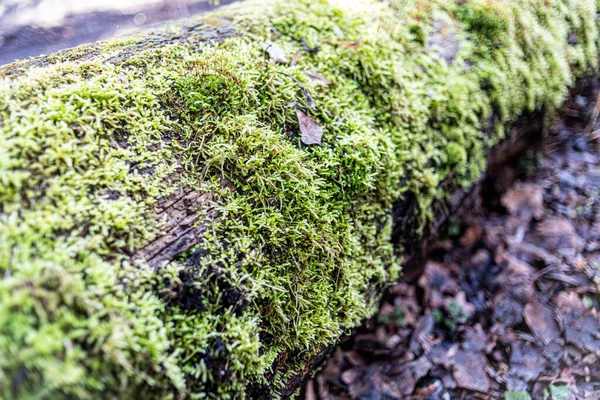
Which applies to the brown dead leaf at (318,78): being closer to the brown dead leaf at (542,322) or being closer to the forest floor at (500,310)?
the forest floor at (500,310)

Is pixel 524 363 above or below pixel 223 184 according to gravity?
below

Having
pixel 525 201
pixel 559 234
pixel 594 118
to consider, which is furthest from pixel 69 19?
pixel 594 118

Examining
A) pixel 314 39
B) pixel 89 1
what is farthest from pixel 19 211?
pixel 89 1

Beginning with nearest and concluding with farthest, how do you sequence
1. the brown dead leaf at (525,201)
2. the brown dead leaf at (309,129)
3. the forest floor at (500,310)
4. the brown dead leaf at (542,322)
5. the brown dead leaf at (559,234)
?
the brown dead leaf at (309,129)
the forest floor at (500,310)
the brown dead leaf at (542,322)
the brown dead leaf at (559,234)
the brown dead leaf at (525,201)

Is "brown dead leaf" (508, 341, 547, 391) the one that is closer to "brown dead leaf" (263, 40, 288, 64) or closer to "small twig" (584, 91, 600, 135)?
"brown dead leaf" (263, 40, 288, 64)

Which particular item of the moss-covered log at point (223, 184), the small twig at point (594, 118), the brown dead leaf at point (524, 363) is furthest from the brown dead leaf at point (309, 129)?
the small twig at point (594, 118)

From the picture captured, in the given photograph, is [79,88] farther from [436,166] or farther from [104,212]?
[436,166]

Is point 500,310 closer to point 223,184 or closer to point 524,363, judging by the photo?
point 524,363
